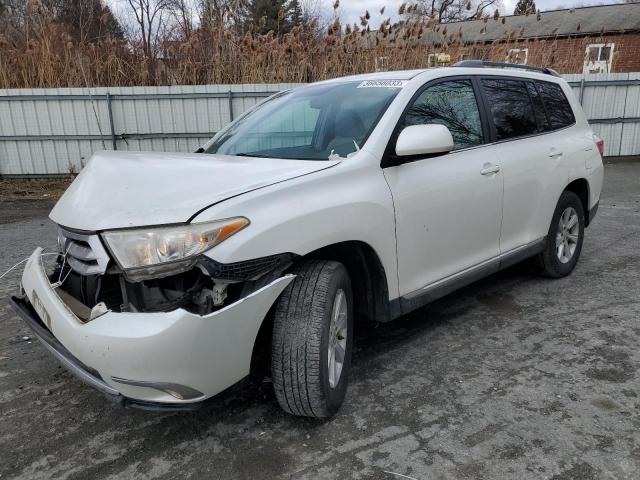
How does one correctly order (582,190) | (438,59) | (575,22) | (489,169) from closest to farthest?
(489,169) → (582,190) → (438,59) → (575,22)

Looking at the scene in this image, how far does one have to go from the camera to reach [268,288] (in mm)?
2164

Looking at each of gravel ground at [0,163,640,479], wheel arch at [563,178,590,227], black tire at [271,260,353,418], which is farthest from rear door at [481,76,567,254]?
black tire at [271,260,353,418]

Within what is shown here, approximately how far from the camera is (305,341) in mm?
2293

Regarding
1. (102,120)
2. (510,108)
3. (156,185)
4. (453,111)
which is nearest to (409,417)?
(156,185)

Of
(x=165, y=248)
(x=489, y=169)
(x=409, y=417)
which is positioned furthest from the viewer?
(x=489, y=169)

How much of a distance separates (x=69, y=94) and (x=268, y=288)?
9856 millimetres

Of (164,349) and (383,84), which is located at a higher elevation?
(383,84)

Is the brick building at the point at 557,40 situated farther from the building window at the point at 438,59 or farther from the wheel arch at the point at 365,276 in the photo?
the wheel arch at the point at 365,276

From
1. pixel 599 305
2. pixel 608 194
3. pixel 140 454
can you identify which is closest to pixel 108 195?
pixel 140 454

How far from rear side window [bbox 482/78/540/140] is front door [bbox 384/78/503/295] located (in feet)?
0.71

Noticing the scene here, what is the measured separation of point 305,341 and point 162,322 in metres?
0.64

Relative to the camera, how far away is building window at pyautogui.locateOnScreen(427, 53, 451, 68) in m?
10.9

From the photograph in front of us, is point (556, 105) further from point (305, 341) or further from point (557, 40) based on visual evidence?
point (557, 40)

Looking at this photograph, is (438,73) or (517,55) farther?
(517,55)
